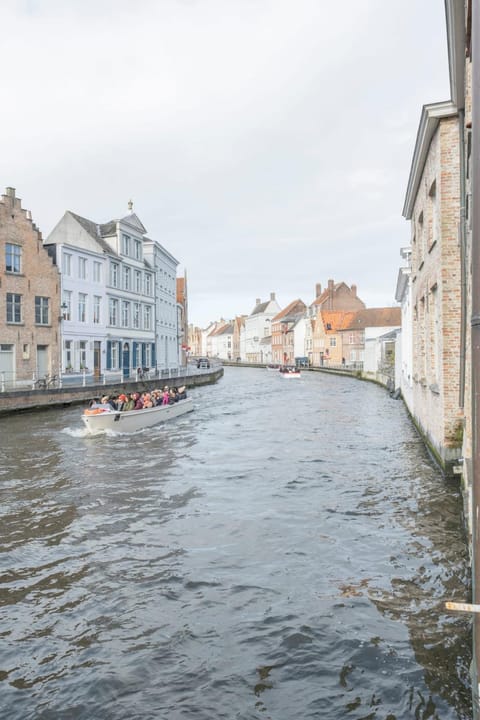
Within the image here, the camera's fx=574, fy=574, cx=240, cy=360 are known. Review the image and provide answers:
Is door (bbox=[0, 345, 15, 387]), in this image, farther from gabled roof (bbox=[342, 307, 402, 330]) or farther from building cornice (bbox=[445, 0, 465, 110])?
gabled roof (bbox=[342, 307, 402, 330])

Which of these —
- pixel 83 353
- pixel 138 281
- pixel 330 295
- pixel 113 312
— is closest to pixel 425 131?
pixel 83 353

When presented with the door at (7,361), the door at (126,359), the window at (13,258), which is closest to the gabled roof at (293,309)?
the door at (126,359)

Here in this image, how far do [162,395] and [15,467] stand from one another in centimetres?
1029

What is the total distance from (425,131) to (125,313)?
1317 inches

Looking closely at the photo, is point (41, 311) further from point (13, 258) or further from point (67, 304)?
point (13, 258)

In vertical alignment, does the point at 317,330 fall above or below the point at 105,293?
below

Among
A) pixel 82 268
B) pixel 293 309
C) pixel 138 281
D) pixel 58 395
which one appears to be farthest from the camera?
pixel 293 309

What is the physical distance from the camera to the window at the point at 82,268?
3541 centimetres

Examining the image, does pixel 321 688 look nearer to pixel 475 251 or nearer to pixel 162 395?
pixel 475 251

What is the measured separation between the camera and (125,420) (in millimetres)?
18891

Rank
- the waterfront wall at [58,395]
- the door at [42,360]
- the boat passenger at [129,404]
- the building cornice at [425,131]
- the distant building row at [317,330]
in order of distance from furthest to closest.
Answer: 1. the distant building row at [317,330]
2. the door at [42,360]
3. the waterfront wall at [58,395]
4. the boat passenger at [129,404]
5. the building cornice at [425,131]

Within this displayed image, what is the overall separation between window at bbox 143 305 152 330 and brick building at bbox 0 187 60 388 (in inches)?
546

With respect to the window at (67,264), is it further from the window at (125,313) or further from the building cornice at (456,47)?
the building cornice at (456,47)

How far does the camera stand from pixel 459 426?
10453mm
